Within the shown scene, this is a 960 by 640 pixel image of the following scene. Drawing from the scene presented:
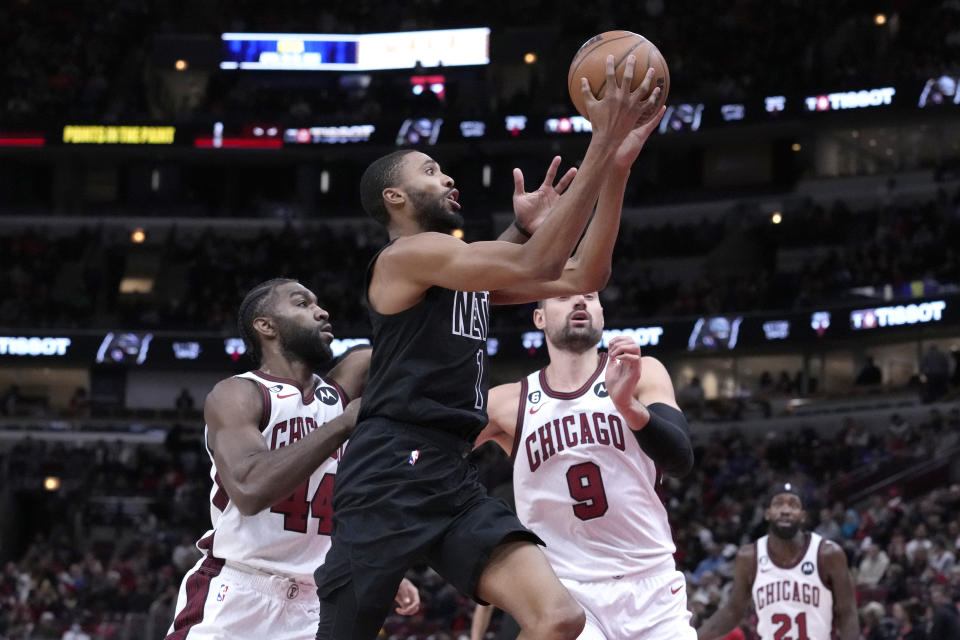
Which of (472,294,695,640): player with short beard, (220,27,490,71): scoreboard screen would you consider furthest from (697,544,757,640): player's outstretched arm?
(220,27,490,71): scoreboard screen

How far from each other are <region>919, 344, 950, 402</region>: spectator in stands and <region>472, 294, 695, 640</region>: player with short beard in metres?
18.8

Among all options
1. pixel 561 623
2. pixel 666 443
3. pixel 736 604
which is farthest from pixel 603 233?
pixel 736 604

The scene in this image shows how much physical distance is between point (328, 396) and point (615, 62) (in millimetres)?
1897

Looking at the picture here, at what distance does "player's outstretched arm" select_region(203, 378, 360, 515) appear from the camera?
5.16 m

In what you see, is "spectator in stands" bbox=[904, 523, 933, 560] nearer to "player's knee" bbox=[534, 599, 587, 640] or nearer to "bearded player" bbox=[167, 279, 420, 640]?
"bearded player" bbox=[167, 279, 420, 640]

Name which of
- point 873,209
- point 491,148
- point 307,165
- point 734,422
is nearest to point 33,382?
point 307,165

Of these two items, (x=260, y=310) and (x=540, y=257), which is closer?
(x=540, y=257)

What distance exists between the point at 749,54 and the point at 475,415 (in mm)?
29699

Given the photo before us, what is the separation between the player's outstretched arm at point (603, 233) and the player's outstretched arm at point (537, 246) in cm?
22

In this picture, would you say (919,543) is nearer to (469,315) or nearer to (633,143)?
(633,143)

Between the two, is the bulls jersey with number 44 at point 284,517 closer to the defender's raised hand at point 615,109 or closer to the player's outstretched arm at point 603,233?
the player's outstretched arm at point 603,233

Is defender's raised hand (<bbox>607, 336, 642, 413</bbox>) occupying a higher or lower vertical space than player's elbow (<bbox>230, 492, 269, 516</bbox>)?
higher

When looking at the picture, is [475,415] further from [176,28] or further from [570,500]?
[176,28]

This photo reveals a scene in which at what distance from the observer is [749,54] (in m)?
33.1
